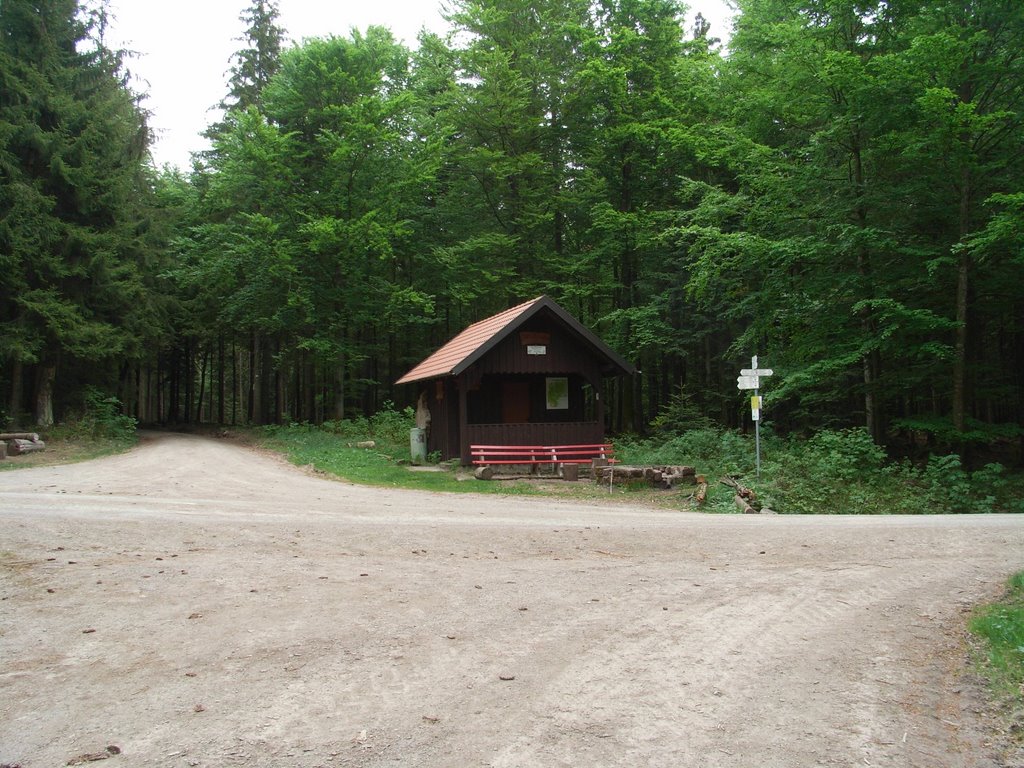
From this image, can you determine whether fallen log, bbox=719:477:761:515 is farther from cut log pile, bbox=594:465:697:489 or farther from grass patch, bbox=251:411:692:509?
cut log pile, bbox=594:465:697:489

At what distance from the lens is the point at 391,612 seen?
5.99 meters

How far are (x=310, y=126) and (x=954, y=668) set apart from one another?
3475 centimetres

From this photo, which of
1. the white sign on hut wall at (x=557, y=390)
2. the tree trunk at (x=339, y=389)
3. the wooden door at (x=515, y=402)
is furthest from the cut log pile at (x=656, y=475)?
the tree trunk at (x=339, y=389)

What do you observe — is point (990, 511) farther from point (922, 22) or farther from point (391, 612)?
point (391, 612)

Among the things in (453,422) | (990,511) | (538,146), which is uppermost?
(538,146)

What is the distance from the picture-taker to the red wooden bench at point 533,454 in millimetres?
18875

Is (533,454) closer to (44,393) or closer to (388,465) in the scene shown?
(388,465)

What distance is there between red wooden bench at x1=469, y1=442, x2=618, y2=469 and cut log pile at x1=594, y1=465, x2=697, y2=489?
1908 millimetres

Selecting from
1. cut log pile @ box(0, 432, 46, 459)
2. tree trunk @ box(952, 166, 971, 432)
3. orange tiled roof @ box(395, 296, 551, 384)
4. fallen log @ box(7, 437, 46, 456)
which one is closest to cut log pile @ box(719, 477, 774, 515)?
tree trunk @ box(952, 166, 971, 432)

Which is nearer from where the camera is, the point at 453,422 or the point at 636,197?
the point at 453,422

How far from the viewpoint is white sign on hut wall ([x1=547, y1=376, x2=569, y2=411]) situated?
21719 mm

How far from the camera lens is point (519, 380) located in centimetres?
2208

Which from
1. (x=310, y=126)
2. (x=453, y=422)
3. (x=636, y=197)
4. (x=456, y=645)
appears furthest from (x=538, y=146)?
(x=456, y=645)

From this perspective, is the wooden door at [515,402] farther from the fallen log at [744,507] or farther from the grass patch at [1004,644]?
the grass patch at [1004,644]
